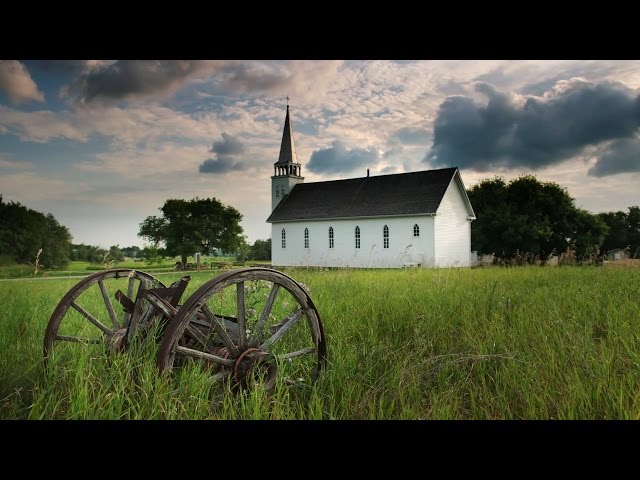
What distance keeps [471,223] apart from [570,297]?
2299 cm

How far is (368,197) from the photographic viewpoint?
29422 millimetres

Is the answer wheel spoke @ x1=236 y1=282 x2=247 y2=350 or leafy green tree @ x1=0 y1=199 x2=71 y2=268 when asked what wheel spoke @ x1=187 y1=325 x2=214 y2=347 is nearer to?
wheel spoke @ x1=236 y1=282 x2=247 y2=350

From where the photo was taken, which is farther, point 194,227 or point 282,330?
point 194,227

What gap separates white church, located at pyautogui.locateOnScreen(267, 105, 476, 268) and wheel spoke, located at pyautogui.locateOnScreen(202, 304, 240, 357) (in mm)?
19865

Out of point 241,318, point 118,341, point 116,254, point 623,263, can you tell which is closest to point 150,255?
point 116,254

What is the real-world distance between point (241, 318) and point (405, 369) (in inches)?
50.7

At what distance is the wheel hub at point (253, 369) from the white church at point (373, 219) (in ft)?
64.8

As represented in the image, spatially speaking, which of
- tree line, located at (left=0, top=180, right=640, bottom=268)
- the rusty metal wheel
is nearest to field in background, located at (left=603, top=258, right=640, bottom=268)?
tree line, located at (left=0, top=180, right=640, bottom=268)

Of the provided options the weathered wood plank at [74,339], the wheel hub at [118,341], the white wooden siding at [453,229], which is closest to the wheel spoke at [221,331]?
the wheel hub at [118,341]

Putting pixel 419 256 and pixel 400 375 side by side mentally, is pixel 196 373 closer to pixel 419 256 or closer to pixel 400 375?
pixel 400 375

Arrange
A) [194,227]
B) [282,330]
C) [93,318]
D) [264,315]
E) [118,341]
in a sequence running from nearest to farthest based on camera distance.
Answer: [264,315], [282,330], [118,341], [93,318], [194,227]

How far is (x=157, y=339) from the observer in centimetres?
324

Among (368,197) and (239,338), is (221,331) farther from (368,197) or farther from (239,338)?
(368,197)
